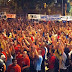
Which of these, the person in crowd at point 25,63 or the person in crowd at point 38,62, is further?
the person in crowd at point 38,62

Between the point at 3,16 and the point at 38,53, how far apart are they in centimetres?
1208

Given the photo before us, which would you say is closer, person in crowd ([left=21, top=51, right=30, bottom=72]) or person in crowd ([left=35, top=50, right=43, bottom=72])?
person in crowd ([left=21, top=51, right=30, bottom=72])

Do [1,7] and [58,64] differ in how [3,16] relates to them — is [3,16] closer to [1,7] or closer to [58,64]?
[58,64]

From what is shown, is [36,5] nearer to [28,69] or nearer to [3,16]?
[3,16]

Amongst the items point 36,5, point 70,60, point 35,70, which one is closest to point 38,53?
point 35,70

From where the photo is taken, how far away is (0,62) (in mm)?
6254

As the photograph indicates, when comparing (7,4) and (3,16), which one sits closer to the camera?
(3,16)

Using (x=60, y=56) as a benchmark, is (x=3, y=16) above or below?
above

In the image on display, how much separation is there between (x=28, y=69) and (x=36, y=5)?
3115cm

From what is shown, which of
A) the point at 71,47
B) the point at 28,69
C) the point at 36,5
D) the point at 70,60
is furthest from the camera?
the point at 36,5

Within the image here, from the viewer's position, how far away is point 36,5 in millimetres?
37188

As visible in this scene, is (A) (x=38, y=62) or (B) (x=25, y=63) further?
(A) (x=38, y=62)

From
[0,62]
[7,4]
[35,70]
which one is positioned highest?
[7,4]

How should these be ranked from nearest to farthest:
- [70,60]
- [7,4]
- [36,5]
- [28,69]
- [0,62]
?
[0,62] → [28,69] → [70,60] → [36,5] → [7,4]
